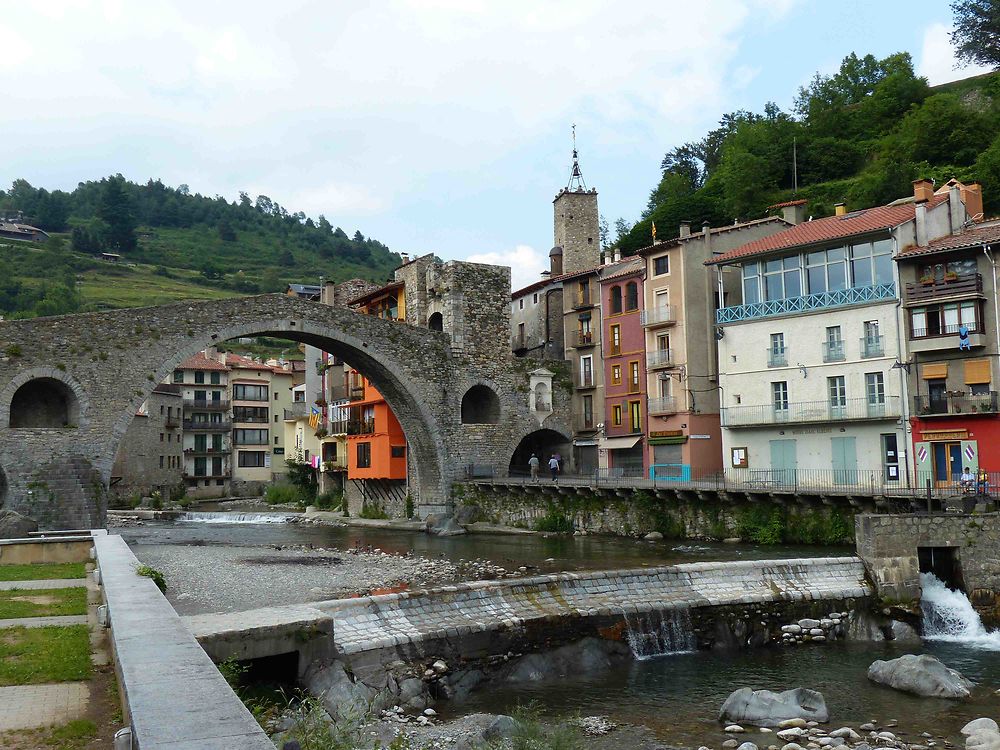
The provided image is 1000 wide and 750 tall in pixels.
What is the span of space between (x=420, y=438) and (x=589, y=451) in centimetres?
907

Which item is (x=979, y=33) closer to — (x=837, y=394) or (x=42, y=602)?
(x=837, y=394)

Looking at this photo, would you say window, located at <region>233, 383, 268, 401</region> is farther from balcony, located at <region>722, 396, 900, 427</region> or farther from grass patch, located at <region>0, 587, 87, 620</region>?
grass patch, located at <region>0, 587, 87, 620</region>

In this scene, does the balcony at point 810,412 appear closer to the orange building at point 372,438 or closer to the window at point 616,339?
the window at point 616,339

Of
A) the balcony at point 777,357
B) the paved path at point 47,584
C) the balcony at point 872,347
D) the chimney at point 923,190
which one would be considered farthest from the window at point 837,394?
the paved path at point 47,584

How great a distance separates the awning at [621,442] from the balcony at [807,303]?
7.88 m

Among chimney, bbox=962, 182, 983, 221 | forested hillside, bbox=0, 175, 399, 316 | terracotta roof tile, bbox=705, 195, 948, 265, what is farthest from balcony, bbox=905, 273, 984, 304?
forested hillside, bbox=0, 175, 399, 316

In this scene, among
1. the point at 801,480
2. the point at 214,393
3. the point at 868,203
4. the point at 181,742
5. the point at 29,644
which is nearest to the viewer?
the point at 181,742

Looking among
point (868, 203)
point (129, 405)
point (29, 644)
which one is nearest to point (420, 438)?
point (129, 405)

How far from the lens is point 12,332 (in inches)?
1436

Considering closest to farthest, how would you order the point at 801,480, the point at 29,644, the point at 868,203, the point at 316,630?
the point at 29,644 < the point at 316,630 < the point at 801,480 < the point at 868,203

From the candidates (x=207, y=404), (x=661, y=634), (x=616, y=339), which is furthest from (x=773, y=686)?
(x=207, y=404)

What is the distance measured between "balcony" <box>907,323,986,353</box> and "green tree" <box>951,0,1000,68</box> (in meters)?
55.3

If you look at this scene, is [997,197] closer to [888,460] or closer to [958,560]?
[888,460]

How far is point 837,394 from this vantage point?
32.9 metres
